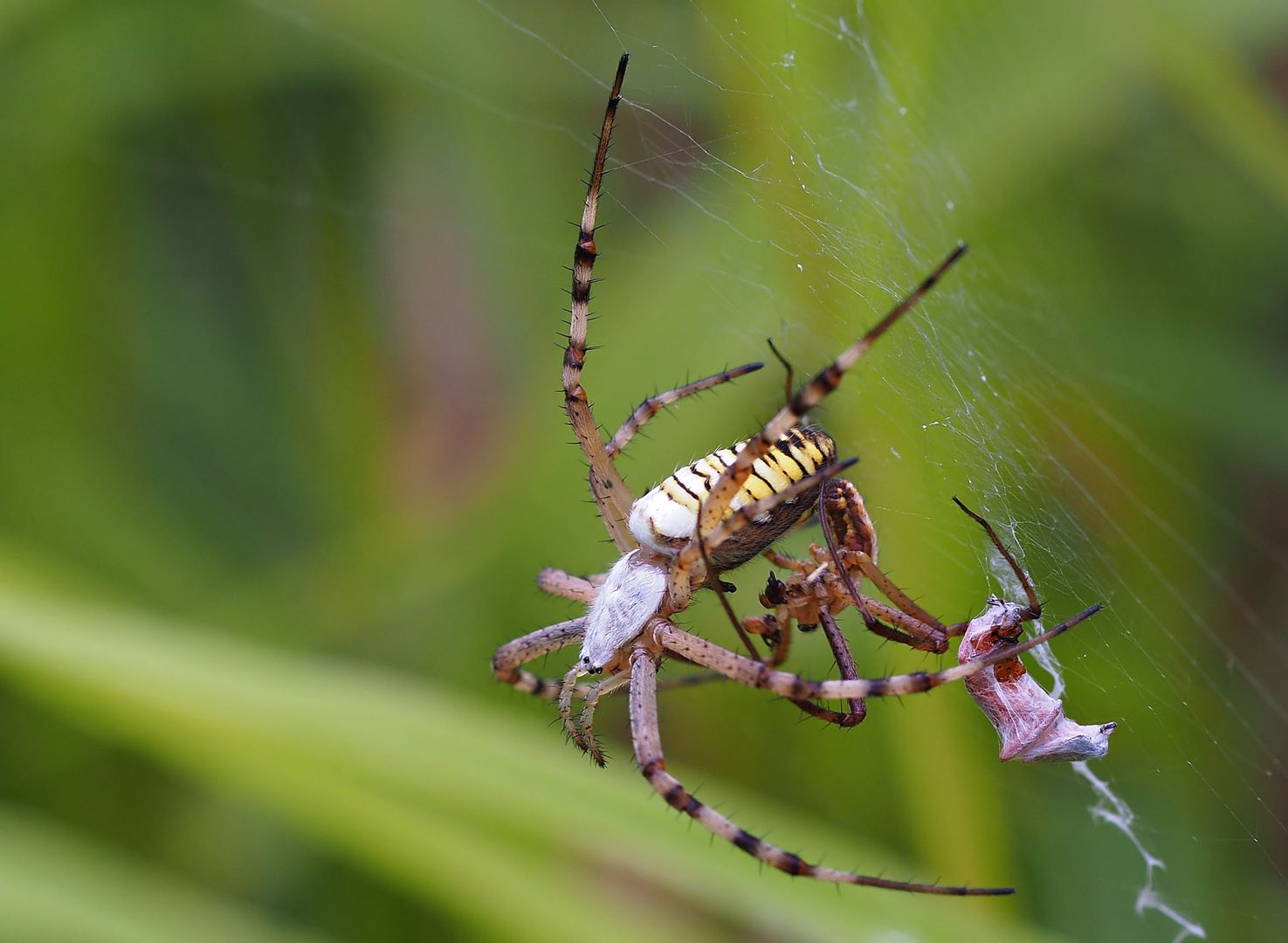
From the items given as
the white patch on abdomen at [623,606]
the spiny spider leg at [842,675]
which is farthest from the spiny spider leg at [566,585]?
the spiny spider leg at [842,675]

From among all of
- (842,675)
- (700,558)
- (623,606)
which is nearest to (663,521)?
(700,558)

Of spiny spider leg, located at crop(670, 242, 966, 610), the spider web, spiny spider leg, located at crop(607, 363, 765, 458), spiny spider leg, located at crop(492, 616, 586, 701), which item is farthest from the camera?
spiny spider leg, located at crop(492, 616, 586, 701)

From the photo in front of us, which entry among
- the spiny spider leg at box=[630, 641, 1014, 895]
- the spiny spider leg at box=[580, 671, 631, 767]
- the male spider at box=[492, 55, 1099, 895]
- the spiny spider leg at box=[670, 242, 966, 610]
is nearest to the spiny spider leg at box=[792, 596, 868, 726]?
the male spider at box=[492, 55, 1099, 895]

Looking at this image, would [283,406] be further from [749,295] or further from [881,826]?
[881,826]

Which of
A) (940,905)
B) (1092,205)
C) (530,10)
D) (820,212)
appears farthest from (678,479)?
(530,10)

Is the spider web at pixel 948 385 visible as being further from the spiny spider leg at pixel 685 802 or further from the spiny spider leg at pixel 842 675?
the spiny spider leg at pixel 685 802

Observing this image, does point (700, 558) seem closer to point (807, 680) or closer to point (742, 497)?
point (742, 497)

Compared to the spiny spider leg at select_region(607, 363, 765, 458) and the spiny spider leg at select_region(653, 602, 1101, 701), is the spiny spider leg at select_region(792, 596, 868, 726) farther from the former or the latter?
the spiny spider leg at select_region(607, 363, 765, 458)

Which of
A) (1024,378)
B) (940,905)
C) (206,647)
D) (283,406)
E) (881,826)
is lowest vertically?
(940,905)
